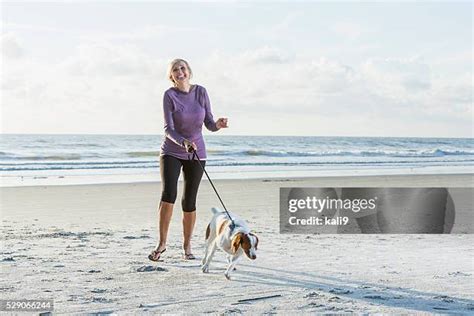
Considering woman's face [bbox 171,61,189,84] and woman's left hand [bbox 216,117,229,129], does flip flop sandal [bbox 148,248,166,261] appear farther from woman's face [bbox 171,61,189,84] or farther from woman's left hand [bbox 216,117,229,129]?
woman's face [bbox 171,61,189,84]

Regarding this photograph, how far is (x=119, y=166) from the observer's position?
18.5 metres

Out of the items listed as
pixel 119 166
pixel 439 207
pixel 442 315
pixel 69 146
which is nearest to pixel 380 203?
pixel 439 207

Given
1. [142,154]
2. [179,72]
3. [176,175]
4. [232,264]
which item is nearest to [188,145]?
[176,175]

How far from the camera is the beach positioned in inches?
155

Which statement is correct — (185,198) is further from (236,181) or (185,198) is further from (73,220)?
(236,181)

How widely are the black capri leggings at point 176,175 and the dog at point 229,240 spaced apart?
364 mm

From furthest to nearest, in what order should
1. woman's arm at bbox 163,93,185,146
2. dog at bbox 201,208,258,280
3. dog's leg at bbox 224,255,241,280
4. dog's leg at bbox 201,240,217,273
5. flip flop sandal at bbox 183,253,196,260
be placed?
flip flop sandal at bbox 183,253,196,260, woman's arm at bbox 163,93,185,146, dog's leg at bbox 201,240,217,273, dog's leg at bbox 224,255,241,280, dog at bbox 201,208,258,280

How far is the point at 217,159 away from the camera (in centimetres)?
2200

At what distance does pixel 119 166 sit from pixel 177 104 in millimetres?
13744

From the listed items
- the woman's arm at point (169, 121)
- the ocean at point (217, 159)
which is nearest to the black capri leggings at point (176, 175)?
the woman's arm at point (169, 121)

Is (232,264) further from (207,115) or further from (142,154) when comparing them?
(142,154)

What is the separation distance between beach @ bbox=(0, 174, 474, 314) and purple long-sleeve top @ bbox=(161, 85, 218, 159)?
0.93 meters

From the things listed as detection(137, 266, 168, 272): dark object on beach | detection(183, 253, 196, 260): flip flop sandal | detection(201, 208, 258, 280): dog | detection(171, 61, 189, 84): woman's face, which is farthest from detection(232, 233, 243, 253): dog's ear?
detection(171, 61, 189, 84): woman's face

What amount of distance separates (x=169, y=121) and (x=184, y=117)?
0.13 meters
